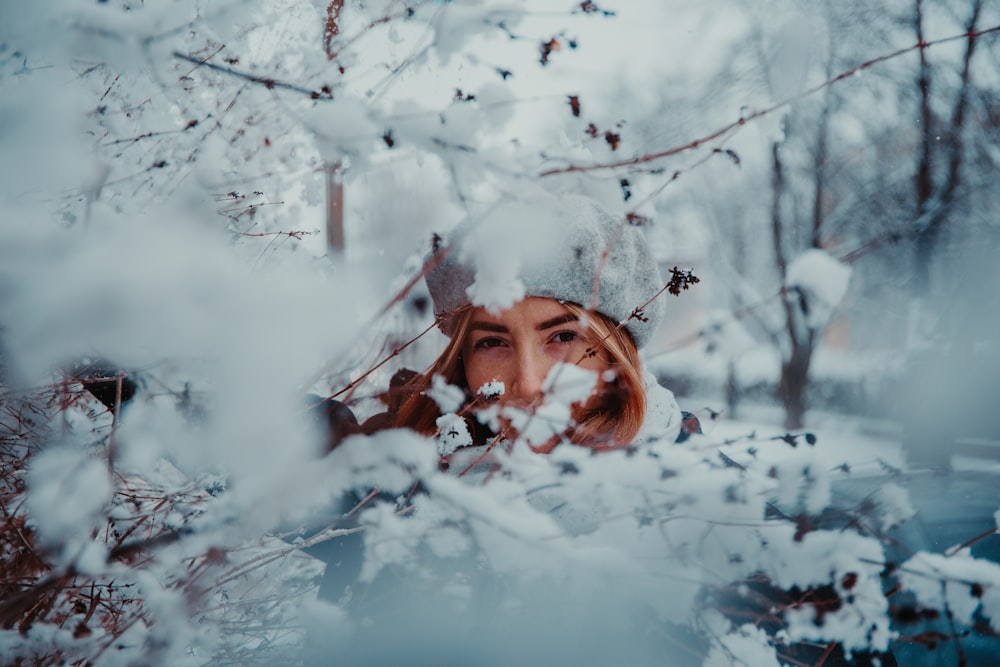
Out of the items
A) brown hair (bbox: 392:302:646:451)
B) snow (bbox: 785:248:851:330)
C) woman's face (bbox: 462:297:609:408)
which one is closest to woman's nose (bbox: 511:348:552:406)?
woman's face (bbox: 462:297:609:408)

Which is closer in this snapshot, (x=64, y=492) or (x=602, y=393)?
(x=64, y=492)

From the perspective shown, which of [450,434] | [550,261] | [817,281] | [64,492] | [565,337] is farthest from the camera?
[565,337]

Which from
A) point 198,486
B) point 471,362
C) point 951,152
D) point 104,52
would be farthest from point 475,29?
point 951,152

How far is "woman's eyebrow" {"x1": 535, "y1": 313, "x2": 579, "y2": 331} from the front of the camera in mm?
1219

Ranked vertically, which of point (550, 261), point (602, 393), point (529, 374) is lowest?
point (602, 393)

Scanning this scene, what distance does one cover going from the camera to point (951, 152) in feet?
6.61

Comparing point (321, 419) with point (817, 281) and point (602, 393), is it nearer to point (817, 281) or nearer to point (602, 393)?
point (602, 393)

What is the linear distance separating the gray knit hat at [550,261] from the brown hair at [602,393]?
2.2 inches

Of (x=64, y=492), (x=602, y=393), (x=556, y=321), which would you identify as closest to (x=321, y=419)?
(x=64, y=492)

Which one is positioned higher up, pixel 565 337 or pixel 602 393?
pixel 565 337

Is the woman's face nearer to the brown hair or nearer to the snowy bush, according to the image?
the brown hair

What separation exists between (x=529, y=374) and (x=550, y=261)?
0.24 m

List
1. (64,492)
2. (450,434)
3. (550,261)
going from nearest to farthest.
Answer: (64,492) → (450,434) → (550,261)

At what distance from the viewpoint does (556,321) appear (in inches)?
48.0
